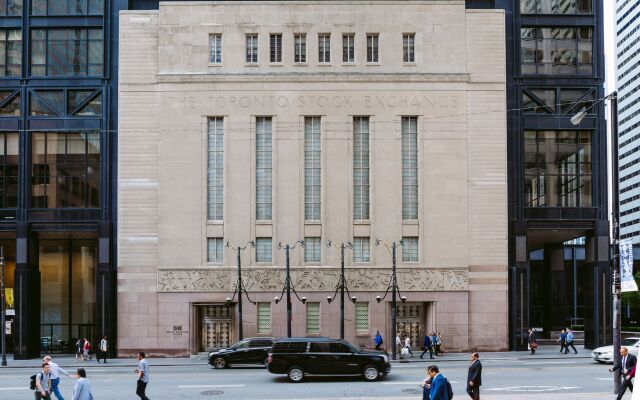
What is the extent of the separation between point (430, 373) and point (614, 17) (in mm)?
181203

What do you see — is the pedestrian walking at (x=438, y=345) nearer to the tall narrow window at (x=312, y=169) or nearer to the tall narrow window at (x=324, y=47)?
the tall narrow window at (x=312, y=169)

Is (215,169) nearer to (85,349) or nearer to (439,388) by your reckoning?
(85,349)

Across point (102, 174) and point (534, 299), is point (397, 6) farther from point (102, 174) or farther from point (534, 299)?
point (534, 299)

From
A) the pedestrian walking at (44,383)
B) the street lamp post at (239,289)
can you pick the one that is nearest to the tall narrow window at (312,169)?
the street lamp post at (239,289)

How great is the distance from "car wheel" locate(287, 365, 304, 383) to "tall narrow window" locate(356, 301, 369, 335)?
62.9 feet

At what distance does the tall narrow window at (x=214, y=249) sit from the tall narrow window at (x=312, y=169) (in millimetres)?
5729

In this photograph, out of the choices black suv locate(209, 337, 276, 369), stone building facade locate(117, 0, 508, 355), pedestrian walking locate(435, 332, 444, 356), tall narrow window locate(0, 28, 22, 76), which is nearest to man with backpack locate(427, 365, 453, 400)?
black suv locate(209, 337, 276, 369)

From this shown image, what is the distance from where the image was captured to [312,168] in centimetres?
5309

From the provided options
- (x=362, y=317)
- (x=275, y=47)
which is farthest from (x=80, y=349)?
(x=275, y=47)

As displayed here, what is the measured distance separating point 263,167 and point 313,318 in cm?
1016

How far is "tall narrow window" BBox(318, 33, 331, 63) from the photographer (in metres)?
53.3

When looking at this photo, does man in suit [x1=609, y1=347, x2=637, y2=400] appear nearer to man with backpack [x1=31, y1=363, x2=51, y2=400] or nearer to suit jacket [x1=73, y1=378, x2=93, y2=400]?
suit jacket [x1=73, y1=378, x2=93, y2=400]

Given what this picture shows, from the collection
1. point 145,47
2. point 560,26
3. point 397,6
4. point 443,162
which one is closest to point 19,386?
point 145,47

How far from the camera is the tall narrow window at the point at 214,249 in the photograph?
Answer: 5228 cm
